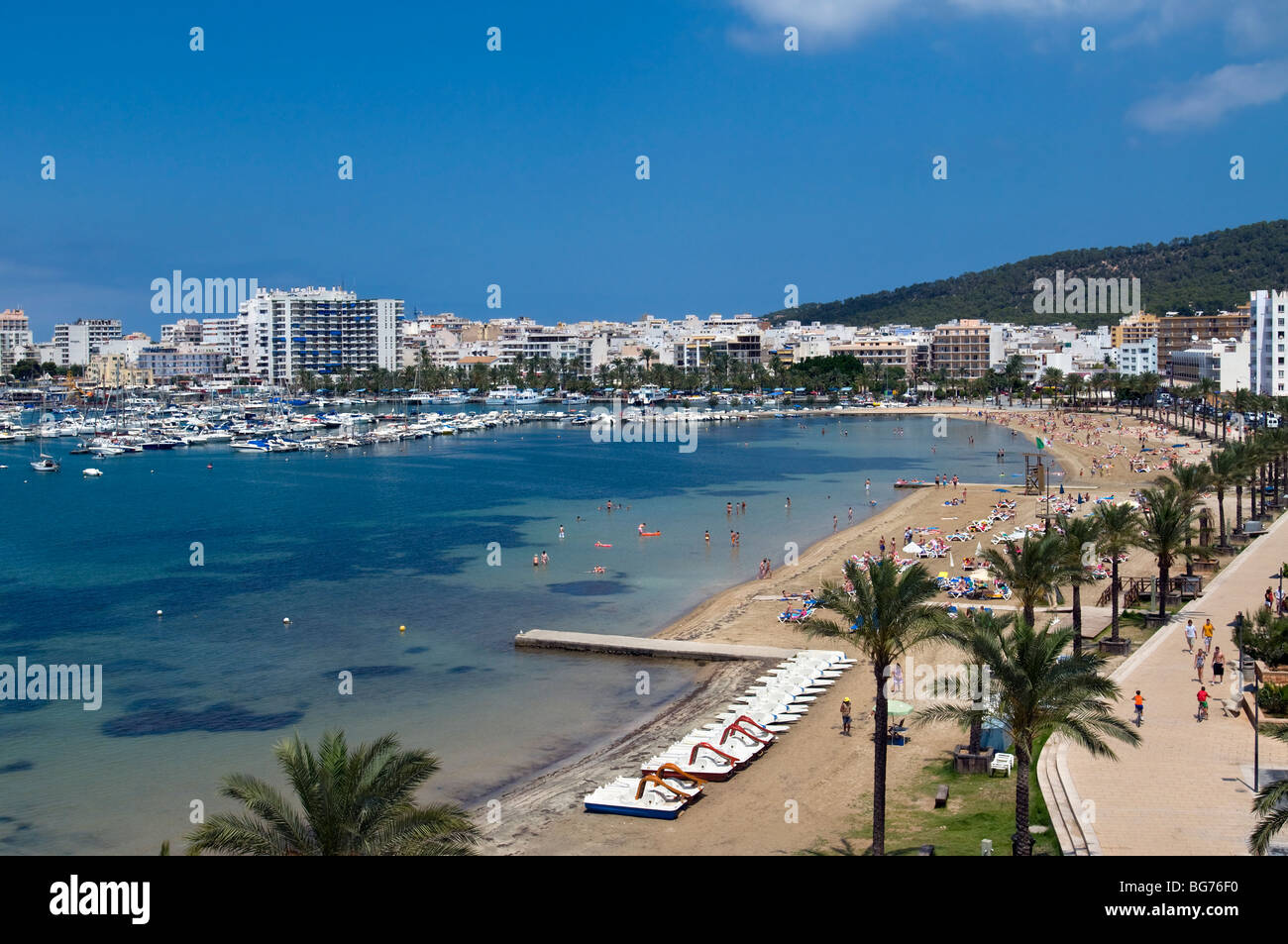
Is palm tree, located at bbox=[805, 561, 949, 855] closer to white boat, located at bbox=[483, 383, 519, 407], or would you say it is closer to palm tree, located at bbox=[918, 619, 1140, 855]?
palm tree, located at bbox=[918, 619, 1140, 855]

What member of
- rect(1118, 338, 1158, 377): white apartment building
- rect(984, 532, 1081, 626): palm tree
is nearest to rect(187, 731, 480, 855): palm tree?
rect(984, 532, 1081, 626): palm tree

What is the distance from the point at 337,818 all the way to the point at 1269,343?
98693mm

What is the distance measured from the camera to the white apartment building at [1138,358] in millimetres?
A: 147000

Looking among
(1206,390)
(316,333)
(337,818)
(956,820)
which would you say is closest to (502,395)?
(316,333)

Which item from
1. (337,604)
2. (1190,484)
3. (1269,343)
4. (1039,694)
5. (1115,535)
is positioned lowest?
(337,604)

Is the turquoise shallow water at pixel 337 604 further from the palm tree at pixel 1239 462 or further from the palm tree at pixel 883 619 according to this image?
the palm tree at pixel 1239 462

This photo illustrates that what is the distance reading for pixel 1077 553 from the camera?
24.4 meters

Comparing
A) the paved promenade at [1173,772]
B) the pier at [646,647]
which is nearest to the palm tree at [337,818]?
the paved promenade at [1173,772]

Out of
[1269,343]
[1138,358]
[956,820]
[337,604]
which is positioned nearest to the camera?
[956,820]

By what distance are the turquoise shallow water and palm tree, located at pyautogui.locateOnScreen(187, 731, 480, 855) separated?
791 centimetres

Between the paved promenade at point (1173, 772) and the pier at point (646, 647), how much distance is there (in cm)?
863

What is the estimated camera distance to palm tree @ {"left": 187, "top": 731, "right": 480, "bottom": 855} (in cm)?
1172

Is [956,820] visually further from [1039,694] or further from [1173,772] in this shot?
[1039,694]

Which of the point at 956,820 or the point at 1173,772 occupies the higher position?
the point at 1173,772
